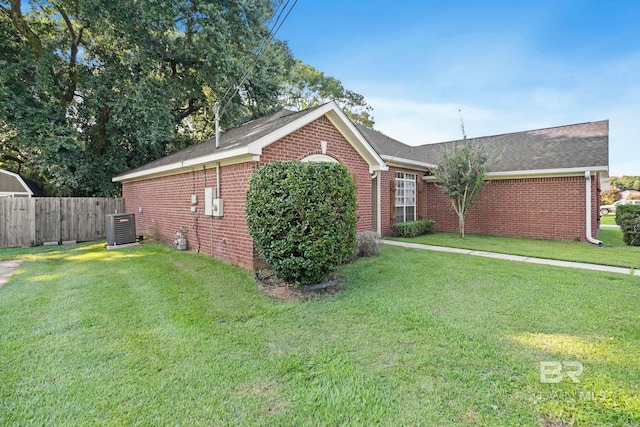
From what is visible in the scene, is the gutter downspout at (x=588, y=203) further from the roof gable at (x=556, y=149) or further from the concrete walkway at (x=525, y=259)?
the concrete walkway at (x=525, y=259)

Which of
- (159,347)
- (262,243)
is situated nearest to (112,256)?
(262,243)

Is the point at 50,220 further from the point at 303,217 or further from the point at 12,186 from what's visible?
the point at 303,217

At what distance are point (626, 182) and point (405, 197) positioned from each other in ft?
225

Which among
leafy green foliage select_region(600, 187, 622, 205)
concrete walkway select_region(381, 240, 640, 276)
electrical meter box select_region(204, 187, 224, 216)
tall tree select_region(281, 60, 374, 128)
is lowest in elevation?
concrete walkway select_region(381, 240, 640, 276)

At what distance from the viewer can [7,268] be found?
6961 mm

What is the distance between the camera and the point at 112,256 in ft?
27.3

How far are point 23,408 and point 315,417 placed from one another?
216 centimetres

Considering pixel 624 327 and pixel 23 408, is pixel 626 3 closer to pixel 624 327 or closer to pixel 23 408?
pixel 624 327

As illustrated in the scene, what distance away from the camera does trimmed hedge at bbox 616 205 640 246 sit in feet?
29.9

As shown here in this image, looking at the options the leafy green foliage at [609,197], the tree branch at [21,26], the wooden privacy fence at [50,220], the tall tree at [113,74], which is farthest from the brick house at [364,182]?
the leafy green foliage at [609,197]

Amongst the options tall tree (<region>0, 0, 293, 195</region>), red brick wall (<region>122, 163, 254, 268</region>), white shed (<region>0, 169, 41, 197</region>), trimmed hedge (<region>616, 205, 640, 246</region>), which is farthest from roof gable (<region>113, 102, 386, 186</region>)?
white shed (<region>0, 169, 41, 197</region>)

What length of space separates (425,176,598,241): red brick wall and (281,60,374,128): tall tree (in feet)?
50.7

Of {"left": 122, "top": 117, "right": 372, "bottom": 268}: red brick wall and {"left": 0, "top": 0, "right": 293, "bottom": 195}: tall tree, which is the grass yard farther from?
{"left": 0, "top": 0, "right": 293, "bottom": 195}: tall tree

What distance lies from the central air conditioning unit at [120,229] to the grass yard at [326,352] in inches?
167
